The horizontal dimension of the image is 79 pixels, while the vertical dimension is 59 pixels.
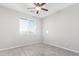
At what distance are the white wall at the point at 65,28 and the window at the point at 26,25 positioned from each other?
957mm

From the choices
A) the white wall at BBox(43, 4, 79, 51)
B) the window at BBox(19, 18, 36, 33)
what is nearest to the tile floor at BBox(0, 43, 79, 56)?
the white wall at BBox(43, 4, 79, 51)

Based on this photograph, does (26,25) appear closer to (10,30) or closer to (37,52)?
(10,30)

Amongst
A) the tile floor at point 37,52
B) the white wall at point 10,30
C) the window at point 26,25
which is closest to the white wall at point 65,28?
the tile floor at point 37,52

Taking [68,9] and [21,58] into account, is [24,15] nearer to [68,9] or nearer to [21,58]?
[68,9]

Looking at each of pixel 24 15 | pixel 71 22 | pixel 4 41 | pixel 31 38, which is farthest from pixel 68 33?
pixel 4 41

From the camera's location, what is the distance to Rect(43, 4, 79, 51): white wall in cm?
292

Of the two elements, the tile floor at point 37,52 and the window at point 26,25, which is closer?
the tile floor at point 37,52

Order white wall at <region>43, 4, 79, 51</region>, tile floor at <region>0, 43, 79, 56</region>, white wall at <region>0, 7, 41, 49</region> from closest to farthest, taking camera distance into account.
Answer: tile floor at <region>0, 43, 79, 56</region>
white wall at <region>43, 4, 79, 51</region>
white wall at <region>0, 7, 41, 49</region>

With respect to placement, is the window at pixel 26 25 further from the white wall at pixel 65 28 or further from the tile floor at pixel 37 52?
the tile floor at pixel 37 52

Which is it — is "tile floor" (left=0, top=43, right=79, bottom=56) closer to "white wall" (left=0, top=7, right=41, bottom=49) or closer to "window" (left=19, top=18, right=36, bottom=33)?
"white wall" (left=0, top=7, right=41, bottom=49)

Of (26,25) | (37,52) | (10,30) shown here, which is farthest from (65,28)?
(10,30)

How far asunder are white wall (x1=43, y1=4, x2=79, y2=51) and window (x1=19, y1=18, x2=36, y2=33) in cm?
96

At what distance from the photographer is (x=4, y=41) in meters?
3.31

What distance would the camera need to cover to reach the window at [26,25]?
13.2 feet
